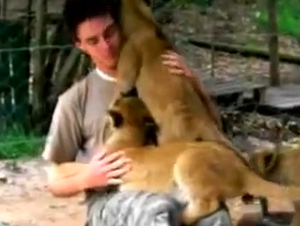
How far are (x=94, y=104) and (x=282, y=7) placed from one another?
520 cm

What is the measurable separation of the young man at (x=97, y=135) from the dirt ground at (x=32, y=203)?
3.57ft

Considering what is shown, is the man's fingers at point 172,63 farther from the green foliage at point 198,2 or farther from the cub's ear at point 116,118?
the green foliage at point 198,2

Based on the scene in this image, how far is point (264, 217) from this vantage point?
3.68 meters

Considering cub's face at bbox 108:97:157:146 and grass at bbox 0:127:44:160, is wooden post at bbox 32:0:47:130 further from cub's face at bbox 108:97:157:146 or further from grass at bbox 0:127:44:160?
cub's face at bbox 108:97:157:146

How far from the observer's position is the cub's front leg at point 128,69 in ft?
10.8

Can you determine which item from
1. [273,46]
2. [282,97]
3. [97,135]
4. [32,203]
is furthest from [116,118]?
[273,46]

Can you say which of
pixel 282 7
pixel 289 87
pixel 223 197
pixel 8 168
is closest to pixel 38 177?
pixel 8 168

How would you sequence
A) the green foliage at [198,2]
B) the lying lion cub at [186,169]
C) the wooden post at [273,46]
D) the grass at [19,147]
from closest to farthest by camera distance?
the lying lion cub at [186,169]
the grass at [19,147]
the wooden post at [273,46]
the green foliage at [198,2]

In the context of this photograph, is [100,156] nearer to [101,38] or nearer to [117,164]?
[117,164]

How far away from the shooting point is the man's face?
3.26m

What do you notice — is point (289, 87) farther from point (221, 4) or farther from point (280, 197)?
point (280, 197)

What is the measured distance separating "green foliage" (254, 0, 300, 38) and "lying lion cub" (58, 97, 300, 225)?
478 centimetres

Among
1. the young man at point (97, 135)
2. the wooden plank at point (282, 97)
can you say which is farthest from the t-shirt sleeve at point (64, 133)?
the wooden plank at point (282, 97)

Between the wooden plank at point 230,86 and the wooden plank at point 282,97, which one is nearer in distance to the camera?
the wooden plank at point 282,97
